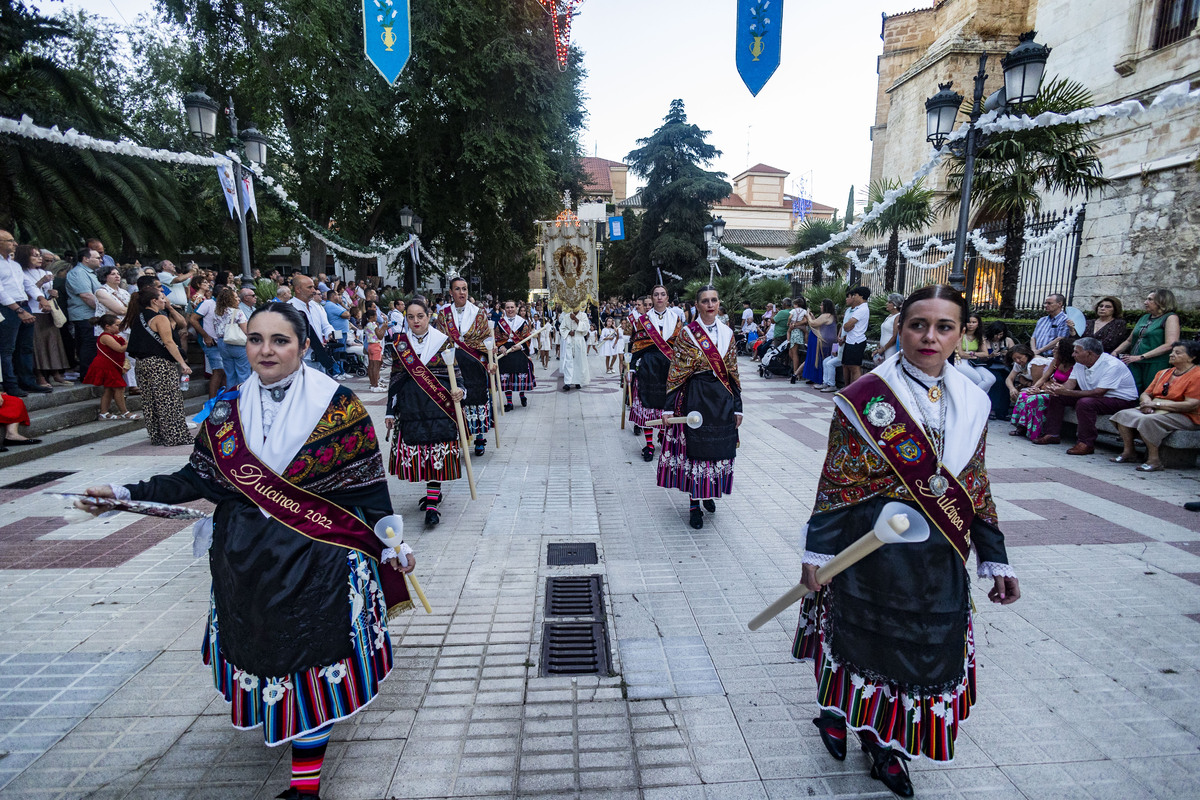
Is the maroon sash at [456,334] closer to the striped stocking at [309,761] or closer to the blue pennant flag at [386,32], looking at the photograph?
the blue pennant flag at [386,32]

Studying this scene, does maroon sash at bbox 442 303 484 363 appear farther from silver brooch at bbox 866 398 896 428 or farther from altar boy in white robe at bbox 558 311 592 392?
altar boy in white robe at bbox 558 311 592 392

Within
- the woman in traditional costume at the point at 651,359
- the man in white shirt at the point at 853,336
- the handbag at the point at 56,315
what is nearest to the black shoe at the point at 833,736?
the woman in traditional costume at the point at 651,359

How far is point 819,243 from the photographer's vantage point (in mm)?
24188

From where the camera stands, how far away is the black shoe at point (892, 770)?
2514 mm

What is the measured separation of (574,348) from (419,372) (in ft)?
29.2

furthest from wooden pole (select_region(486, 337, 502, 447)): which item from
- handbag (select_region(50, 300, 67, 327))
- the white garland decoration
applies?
handbag (select_region(50, 300, 67, 327))

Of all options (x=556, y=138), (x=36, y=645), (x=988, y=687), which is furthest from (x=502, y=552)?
(x=556, y=138)

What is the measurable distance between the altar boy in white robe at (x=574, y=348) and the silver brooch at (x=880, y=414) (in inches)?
482

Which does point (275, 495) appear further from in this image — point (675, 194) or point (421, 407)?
point (675, 194)

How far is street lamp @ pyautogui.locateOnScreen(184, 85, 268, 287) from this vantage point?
888cm

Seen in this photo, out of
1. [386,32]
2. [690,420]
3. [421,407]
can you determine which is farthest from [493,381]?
[386,32]

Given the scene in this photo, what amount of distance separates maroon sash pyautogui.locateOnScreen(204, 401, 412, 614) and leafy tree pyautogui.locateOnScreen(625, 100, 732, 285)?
123ft

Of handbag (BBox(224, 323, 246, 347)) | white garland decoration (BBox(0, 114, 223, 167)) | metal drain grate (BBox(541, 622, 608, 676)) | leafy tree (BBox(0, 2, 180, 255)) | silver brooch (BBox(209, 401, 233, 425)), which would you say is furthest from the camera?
leafy tree (BBox(0, 2, 180, 255))

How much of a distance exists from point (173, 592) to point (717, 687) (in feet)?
11.9
